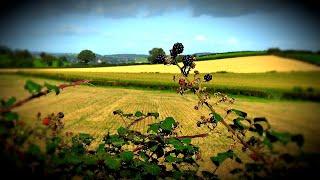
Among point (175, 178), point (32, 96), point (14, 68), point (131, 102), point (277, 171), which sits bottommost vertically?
point (131, 102)

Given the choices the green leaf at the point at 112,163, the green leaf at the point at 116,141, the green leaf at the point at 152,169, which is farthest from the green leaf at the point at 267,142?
the green leaf at the point at 116,141

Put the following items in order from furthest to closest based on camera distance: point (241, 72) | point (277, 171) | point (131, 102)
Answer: point (131, 102), point (241, 72), point (277, 171)

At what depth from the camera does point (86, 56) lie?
3.45 m

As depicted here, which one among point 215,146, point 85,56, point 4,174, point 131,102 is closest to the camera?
point 4,174

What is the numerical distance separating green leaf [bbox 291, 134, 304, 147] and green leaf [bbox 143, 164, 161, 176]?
115cm

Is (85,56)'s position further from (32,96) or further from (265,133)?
(265,133)

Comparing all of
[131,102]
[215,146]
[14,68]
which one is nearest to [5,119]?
[14,68]

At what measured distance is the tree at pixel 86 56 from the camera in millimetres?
3355

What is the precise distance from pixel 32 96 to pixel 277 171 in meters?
1.55

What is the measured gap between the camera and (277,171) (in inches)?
76.5

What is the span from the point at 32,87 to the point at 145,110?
28.1 meters

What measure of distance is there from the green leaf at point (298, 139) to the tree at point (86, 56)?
2.30 metres

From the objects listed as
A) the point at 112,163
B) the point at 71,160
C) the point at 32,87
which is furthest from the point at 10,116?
the point at 112,163

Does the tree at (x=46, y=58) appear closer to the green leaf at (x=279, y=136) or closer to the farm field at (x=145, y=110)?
the farm field at (x=145, y=110)
